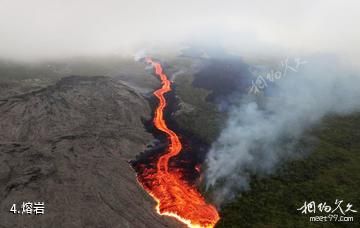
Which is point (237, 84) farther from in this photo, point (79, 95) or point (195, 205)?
point (195, 205)

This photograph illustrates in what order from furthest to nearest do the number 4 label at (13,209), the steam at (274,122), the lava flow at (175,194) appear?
the steam at (274,122) → the lava flow at (175,194) → the number 4 label at (13,209)

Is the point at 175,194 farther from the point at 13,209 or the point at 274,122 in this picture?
the point at 274,122

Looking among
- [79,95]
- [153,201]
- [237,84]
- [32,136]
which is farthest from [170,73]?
[153,201]

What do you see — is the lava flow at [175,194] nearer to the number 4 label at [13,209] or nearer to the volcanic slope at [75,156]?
the volcanic slope at [75,156]

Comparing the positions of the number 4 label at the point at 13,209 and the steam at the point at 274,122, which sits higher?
the steam at the point at 274,122

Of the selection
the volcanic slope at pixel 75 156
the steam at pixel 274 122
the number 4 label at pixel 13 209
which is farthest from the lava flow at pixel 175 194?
the number 4 label at pixel 13 209

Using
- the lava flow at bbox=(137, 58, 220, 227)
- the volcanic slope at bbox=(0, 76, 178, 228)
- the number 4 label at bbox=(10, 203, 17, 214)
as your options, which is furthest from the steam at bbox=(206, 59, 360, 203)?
the number 4 label at bbox=(10, 203, 17, 214)

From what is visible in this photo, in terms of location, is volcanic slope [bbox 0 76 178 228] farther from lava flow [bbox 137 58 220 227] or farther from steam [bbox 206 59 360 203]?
steam [bbox 206 59 360 203]

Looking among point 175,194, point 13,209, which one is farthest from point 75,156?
point 175,194
